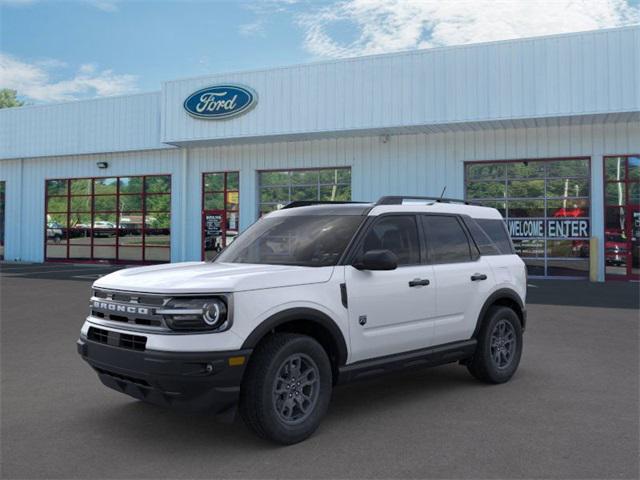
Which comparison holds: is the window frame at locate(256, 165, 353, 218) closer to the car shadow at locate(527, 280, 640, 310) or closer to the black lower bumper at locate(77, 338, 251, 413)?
the car shadow at locate(527, 280, 640, 310)

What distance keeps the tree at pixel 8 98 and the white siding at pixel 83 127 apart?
5557 centimetres

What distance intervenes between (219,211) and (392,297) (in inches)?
752

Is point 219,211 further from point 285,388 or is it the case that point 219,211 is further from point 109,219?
point 285,388

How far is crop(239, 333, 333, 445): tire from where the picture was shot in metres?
4.29

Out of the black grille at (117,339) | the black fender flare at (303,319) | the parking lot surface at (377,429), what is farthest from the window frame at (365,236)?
the black grille at (117,339)

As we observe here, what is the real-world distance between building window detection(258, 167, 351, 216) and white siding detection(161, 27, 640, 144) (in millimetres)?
2132

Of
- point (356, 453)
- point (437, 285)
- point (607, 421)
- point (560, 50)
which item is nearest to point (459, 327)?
point (437, 285)

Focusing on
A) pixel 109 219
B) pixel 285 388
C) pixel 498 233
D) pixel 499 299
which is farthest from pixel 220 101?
pixel 285 388

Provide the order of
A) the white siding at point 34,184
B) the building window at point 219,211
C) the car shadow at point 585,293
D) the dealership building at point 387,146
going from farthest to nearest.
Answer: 1. the white siding at point 34,184
2. the building window at point 219,211
3. the dealership building at point 387,146
4. the car shadow at point 585,293

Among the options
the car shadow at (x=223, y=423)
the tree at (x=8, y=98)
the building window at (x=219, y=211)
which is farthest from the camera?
the tree at (x=8, y=98)

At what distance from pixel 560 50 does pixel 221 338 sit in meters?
16.2

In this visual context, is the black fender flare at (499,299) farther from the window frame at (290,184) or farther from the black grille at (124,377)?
the window frame at (290,184)

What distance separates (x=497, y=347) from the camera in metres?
6.42

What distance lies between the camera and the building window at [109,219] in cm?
2516
